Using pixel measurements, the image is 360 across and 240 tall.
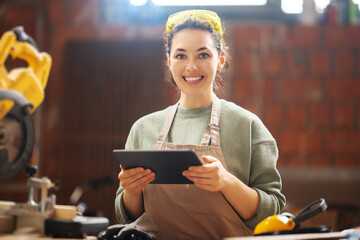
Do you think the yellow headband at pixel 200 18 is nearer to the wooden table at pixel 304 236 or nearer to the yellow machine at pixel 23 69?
the wooden table at pixel 304 236

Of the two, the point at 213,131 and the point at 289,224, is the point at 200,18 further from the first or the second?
the point at 289,224

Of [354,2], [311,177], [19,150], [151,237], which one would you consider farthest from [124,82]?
[151,237]

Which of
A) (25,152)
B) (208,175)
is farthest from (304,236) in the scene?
(25,152)

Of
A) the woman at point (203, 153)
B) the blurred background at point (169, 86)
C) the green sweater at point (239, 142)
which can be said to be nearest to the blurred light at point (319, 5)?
the blurred background at point (169, 86)

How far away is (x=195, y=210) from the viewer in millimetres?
1345

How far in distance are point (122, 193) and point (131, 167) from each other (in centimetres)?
25

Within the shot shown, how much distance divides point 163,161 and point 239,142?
328 mm

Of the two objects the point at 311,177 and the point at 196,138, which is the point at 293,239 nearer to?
the point at 196,138

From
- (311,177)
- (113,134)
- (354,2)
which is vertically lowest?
(311,177)

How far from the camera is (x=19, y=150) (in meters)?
1.73

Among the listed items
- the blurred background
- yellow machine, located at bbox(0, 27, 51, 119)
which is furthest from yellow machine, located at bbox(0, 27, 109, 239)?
the blurred background

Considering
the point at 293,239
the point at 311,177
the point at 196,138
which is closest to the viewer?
the point at 293,239

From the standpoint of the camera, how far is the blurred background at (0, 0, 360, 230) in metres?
3.84

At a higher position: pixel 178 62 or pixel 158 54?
pixel 158 54
